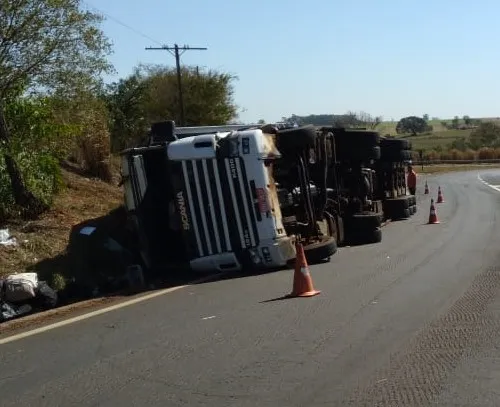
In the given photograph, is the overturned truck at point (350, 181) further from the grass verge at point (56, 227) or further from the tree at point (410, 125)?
the tree at point (410, 125)

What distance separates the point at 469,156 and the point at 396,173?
7956cm

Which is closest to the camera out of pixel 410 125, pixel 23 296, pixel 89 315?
pixel 89 315

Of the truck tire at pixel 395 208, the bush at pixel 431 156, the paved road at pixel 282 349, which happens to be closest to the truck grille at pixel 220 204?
the paved road at pixel 282 349

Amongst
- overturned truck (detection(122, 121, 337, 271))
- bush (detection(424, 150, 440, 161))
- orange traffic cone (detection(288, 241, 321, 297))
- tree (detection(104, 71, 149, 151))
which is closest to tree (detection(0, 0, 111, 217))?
overturned truck (detection(122, 121, 337, 271))

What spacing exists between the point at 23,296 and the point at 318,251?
4.60 metres

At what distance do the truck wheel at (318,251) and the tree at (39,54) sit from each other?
5791 mm

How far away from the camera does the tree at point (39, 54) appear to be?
1427 cm

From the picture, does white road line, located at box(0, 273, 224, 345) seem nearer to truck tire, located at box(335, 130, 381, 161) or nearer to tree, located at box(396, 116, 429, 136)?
truck tire, located at box(335, 130, 381, 161)

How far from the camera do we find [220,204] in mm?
11656

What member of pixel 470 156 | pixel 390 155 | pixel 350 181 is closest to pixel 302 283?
pixel 350 181

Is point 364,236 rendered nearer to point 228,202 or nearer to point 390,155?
point 228,202

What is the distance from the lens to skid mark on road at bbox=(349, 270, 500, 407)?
540 centimetres

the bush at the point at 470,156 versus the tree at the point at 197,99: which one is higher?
the tree at the point at 197,99

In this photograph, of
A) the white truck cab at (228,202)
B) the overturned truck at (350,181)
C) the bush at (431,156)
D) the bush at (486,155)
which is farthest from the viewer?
the bush at (431,156)
